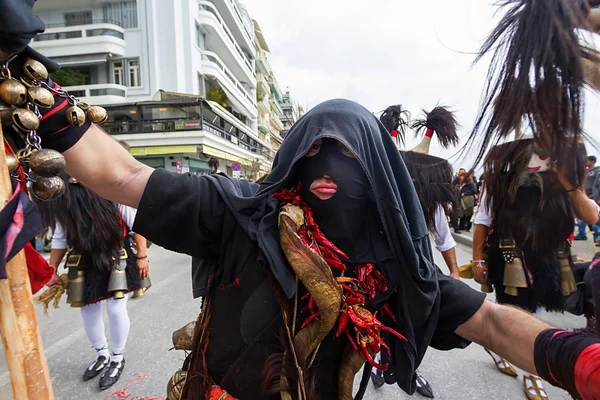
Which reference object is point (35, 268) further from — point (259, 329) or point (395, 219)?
point (395, 219)

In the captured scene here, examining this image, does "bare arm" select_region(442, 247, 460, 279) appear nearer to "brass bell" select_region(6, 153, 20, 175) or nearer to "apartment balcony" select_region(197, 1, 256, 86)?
"brass bell" select_region(6, 153, 20, 175)

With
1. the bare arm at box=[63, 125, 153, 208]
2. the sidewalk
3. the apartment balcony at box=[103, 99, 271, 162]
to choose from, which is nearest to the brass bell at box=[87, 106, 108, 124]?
the bare arm at box=[63, 125, 153, 208]

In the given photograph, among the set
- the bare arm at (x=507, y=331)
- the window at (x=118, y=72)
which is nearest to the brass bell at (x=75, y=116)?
the bare arm at (x=507, y=331)

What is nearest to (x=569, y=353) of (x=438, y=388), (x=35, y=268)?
(x=35, y=268)

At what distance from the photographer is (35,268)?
0.82 meters

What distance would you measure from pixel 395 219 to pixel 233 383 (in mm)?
853

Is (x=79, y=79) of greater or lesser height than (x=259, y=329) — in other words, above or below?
above

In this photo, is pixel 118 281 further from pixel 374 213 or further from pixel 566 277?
pixel 566 277

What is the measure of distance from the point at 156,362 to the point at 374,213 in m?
2.73

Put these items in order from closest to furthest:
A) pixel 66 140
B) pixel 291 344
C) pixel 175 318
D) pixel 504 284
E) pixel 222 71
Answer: pixel 66 140, pixel 291 344, pixel 504 284, pixel 175 318, pixel 222 71

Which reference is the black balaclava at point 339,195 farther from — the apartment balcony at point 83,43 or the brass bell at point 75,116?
the apartment balcony at point 83,43

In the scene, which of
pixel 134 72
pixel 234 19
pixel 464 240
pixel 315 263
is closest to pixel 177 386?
pixel 315 263

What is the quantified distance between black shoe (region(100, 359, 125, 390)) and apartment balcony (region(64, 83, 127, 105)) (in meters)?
19.1

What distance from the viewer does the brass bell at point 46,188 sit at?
0.71 meters
